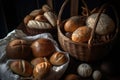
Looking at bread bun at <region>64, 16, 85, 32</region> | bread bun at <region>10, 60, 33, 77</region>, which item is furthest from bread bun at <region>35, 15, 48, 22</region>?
bread bun at <region>10, 60, 33, 77</region>

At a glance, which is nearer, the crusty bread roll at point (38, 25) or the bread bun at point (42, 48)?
the bread bun at point (42, 48)

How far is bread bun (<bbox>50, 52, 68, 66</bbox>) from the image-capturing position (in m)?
0.76

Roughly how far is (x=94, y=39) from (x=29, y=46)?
0.26 m

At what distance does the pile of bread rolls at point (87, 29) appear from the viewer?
77 cm

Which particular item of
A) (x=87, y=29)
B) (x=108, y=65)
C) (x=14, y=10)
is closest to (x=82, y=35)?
(x=87, y=29)

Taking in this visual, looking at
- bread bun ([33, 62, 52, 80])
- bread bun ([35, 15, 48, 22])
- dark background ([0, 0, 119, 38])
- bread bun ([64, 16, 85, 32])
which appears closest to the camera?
bread bun ([33, 62, 52, 80])

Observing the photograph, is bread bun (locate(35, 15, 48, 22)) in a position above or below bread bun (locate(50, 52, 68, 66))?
above

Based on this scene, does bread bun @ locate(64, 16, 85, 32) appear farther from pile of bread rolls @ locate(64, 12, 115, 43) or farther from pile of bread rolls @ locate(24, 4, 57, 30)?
pile of bread rolls @ locate(24, 4, 57, 30)

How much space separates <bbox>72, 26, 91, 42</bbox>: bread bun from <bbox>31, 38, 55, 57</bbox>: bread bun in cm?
11

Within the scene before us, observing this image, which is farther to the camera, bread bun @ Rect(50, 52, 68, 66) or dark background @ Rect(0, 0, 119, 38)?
dark background @ Rect(0, 0, 119, 38)

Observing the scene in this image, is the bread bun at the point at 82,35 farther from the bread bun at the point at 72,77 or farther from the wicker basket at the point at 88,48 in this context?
the bread bun at the point at 72,77

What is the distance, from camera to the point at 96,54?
79cm

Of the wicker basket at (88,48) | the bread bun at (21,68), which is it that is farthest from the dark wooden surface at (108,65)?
the bread bun at (21,68)

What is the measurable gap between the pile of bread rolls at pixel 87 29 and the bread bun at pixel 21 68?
0.20 metres
